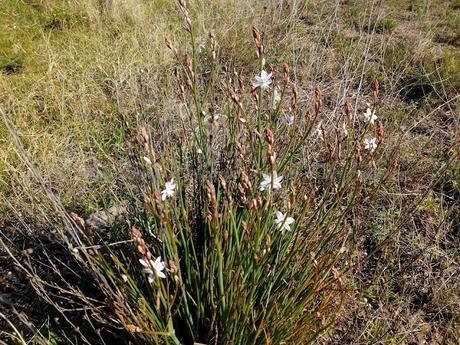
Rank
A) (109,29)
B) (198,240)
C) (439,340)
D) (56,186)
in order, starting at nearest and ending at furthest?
(198,240) < (439,340) < (56,186) < (109,29)

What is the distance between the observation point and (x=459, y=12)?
20.1 feet

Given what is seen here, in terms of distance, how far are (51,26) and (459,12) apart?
5746mm

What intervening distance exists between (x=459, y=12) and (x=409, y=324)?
547 cm

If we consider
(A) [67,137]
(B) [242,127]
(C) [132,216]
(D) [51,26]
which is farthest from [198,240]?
(D) [51,26]

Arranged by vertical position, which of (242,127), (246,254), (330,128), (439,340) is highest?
(242,127)

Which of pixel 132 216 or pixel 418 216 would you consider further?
pixel 418 216

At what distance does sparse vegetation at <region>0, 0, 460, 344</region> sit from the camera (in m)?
1.61

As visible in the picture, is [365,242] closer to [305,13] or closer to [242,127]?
[242,127]

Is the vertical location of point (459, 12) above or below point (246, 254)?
below

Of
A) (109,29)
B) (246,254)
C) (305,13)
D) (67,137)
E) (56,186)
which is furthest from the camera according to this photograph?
(305,13)

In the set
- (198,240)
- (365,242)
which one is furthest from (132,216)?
(365,242)

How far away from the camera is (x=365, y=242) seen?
2.85 meters

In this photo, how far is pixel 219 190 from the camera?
6.49ft

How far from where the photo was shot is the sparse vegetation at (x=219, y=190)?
1.61 meters
